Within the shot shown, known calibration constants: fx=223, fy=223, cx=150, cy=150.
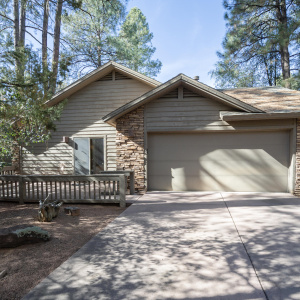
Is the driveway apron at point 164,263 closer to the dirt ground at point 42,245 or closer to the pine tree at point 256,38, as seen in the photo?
the dirt ground at point 42,245

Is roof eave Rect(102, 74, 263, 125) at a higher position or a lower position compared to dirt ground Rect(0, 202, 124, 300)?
higher

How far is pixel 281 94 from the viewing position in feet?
28.3

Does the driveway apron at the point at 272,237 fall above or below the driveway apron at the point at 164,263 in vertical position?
above

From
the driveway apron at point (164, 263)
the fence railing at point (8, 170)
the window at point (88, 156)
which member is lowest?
the driveway apron at point (164, 263)

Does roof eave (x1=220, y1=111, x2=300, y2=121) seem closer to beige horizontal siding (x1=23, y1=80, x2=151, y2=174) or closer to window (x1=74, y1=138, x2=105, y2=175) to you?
beige horizontal siding (x1=23, y1=80, x2=151, y2=174)

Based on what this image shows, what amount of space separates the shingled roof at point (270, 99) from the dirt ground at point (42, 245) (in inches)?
217

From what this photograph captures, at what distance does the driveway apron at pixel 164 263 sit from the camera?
88.7 inches

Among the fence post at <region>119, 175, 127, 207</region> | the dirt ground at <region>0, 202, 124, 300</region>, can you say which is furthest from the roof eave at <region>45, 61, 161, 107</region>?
the dirt ground at <region>0, 202, 124, 300</region>

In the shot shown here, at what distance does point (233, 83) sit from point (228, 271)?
1951 centimetres

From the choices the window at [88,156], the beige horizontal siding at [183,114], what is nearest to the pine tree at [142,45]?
the window at [88,156]

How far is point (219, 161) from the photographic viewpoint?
7.37m

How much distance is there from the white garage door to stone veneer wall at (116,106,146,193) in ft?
1.20

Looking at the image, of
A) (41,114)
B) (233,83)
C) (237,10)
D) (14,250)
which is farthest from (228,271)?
(233,83)

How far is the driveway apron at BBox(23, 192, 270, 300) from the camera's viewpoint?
7.39 ft
